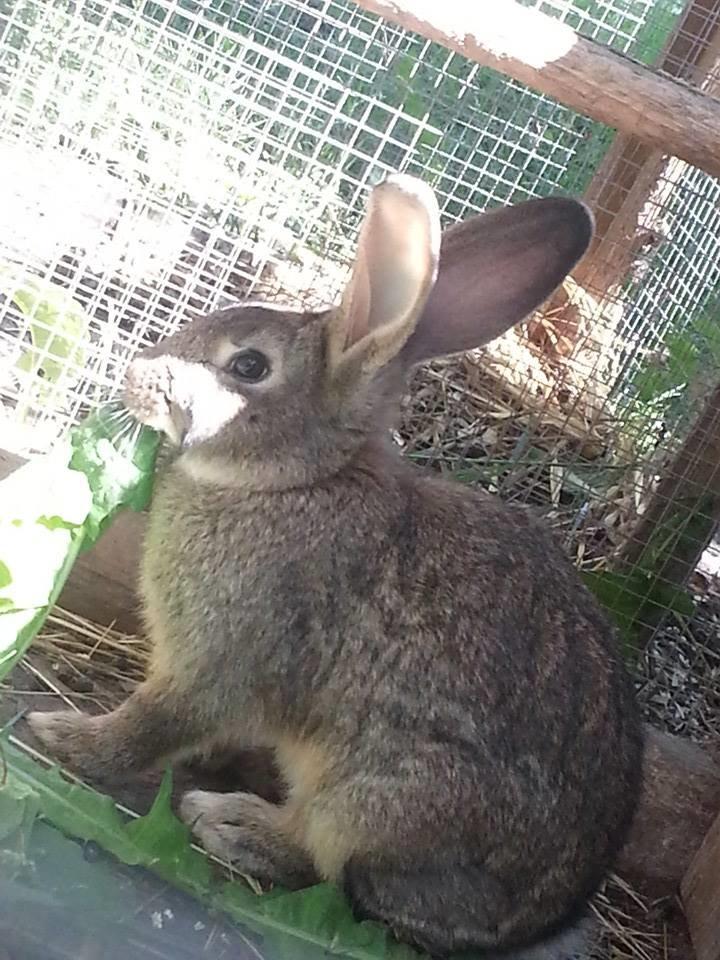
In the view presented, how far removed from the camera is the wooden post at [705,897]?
3.18 m

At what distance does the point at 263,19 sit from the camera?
3.66 meters

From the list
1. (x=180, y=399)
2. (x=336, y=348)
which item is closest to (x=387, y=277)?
(x=336, y=348)

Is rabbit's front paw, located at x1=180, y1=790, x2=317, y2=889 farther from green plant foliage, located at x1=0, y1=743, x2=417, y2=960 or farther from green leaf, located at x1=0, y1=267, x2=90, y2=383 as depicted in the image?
green leaf, located at x1=0, y1=267, x2=90, y2=383

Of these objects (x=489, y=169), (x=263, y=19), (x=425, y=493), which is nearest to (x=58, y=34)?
(x=263, y=19)

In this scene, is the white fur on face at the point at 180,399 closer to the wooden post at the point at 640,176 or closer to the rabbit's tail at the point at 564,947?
the rabbit's tail at the point at 564,947

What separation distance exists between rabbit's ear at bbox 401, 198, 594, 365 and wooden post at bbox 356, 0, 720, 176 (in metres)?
0.23

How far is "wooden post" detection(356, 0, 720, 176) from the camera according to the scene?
2715 millimetres

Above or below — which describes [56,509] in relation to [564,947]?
above

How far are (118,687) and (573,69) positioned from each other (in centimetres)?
158

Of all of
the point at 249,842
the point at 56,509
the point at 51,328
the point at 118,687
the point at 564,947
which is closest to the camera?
the point at 56,509

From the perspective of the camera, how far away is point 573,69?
9.06 feet

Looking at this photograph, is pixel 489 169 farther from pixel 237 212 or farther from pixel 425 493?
pixel 425 493

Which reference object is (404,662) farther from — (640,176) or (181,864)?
(640,176)

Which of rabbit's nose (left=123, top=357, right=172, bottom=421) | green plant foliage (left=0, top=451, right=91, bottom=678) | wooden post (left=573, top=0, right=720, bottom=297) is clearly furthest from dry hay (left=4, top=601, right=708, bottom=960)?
wooden post (left=573, top=0, right=720, bottom=297)
